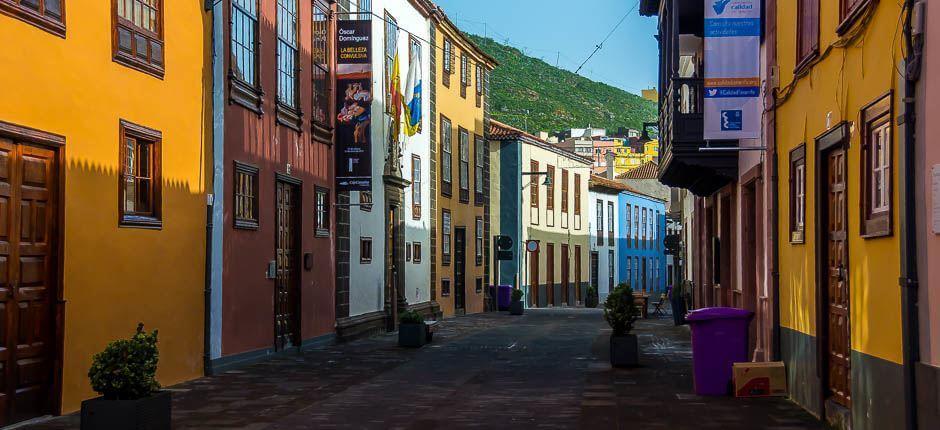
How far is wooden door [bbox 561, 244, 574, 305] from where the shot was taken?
5308cm

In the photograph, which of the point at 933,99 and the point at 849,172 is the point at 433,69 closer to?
the point at 849,172

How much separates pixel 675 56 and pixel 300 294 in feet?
24.8

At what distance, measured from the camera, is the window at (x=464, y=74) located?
3719 centimetres

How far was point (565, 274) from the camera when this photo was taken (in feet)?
175

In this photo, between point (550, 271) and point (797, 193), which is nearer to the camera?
point (797, 193)

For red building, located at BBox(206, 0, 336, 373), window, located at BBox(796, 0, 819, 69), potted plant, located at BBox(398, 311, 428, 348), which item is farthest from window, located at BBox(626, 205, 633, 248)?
window, located at BBox(796, 0, 819, 69)

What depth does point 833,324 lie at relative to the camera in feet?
36.7

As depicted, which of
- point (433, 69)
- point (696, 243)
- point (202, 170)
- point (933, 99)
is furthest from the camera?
point (433, 69)

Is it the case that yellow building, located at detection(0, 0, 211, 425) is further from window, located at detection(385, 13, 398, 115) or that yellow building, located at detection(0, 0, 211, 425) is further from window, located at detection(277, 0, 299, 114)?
window, located at detection(385, 13, 398, 115)

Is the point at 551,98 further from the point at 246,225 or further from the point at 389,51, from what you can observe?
the point at 246,225

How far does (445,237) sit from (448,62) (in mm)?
5307

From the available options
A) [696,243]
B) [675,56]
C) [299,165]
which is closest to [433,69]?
[696,243]

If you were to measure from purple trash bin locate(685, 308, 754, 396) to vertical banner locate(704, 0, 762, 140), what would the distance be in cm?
237

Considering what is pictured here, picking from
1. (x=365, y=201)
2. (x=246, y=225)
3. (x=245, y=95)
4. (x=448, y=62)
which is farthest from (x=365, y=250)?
Result: (x=448, y=62)
